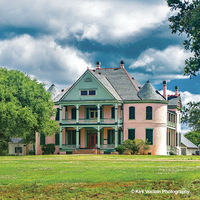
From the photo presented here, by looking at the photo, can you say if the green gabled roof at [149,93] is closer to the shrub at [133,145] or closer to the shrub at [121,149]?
the shrub at [133,145]

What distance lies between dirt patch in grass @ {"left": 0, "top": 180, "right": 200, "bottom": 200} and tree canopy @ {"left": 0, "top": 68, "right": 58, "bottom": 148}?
29941 mm

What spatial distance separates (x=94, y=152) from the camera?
55.5 m

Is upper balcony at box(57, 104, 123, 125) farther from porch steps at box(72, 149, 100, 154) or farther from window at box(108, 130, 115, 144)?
porch steps at box(72, 149, 100, 154)

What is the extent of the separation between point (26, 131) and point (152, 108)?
17.2 m

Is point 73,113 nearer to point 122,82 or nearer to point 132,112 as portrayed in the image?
point 122,82

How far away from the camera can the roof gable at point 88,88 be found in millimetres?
57219

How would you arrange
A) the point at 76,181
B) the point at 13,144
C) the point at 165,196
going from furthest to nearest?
the point at 13,144, the point at 76,181, the point at 165,196

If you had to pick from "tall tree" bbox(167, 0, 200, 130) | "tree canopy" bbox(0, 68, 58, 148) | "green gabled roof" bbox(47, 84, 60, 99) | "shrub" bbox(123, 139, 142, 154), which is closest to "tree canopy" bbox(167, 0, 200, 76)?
"tall tree" bbox(167, 0, 200, 130)

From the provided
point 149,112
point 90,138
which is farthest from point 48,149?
point 149,112

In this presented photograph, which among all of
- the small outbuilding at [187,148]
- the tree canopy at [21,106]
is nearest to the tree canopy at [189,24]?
the tree canopy at [21,106]

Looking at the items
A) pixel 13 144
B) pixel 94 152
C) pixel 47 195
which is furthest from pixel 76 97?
pixel 47 195

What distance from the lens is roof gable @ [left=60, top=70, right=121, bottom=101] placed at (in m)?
57.2

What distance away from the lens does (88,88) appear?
5762 cm

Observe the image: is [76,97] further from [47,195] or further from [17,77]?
[47,195]
